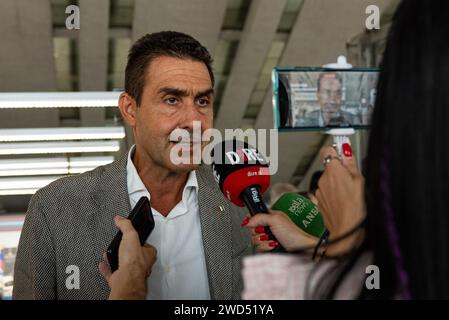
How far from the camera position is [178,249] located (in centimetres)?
167

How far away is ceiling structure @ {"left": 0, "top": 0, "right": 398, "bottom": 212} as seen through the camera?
302 centimetres

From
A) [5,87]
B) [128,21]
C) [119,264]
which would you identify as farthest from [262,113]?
[119,264]

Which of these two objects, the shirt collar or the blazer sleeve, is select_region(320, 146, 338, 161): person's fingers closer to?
the shirt collar

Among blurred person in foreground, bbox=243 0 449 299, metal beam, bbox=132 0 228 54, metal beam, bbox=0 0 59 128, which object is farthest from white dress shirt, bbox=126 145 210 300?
metal beam, bbox=0 0 59 128

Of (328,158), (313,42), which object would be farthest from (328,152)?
(313,42)

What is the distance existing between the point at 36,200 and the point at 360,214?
0.93m

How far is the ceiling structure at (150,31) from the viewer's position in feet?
9.90

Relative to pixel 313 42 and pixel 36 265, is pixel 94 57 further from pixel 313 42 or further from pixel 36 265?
pixel 36 265

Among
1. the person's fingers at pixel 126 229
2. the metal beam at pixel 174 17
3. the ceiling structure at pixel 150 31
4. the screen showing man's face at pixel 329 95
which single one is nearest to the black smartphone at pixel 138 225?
the person's fingers at pixel 126 229

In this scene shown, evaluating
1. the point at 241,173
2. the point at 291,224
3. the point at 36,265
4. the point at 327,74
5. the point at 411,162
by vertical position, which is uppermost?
the point at 327,74

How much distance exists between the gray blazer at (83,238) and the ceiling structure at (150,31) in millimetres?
993

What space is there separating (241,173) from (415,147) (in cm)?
75

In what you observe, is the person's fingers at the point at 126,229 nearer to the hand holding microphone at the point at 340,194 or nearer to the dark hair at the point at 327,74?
the hand holding microphone at the point at 340,194

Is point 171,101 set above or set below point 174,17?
below
